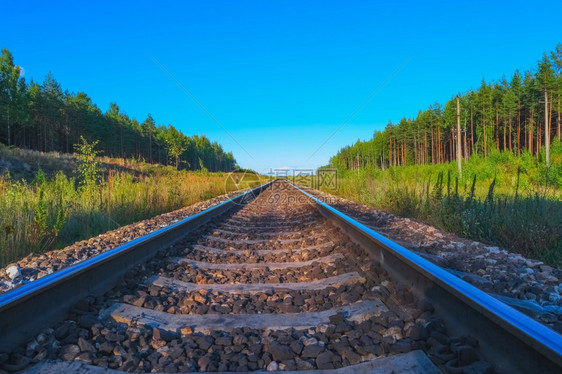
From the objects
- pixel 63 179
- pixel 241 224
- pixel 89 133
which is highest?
pixel 89 133

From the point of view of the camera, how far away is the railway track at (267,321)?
57.9 inches

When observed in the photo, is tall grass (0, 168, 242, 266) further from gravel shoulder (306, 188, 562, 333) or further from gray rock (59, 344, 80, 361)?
gravel shoulder (306, 188, 562, 333)

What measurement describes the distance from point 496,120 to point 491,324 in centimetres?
7131

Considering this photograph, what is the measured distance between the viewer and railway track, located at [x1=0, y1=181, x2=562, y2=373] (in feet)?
4.83

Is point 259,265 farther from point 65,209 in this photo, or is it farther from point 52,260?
point 65,209

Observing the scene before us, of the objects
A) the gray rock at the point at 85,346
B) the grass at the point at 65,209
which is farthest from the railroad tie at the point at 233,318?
the grass at the point at 65,209

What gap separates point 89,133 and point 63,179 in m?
63.2

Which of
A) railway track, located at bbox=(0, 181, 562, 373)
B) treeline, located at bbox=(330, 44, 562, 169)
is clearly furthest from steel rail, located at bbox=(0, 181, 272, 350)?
treeline, located at bbox=(330, 44, 562, 169)

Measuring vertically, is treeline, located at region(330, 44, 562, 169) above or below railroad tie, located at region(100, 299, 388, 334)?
above

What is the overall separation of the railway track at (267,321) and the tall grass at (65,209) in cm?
220

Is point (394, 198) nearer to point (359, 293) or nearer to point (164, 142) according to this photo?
point (359, 293)

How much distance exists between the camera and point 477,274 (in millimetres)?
3100

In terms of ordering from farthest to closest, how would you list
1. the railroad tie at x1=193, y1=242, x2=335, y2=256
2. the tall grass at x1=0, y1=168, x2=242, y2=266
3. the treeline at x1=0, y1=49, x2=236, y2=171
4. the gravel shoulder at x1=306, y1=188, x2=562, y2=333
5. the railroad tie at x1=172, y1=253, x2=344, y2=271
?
1. the treeline at x1=0, y1=49, x2=236, y2=171
2. the tall grass at x1=0, y1=168, x2=242, y2=266
3. the railroad tie at x1=193, y1=242, x2=335, y2=256
4. the railroad tie at x1=172, y1=253, x2=344, y2=271
5. the gravel shoulder at x1=306, y1=188, x2=562, y2=333

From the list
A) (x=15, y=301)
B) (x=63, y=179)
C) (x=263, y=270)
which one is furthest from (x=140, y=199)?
(x=15, y=301)
